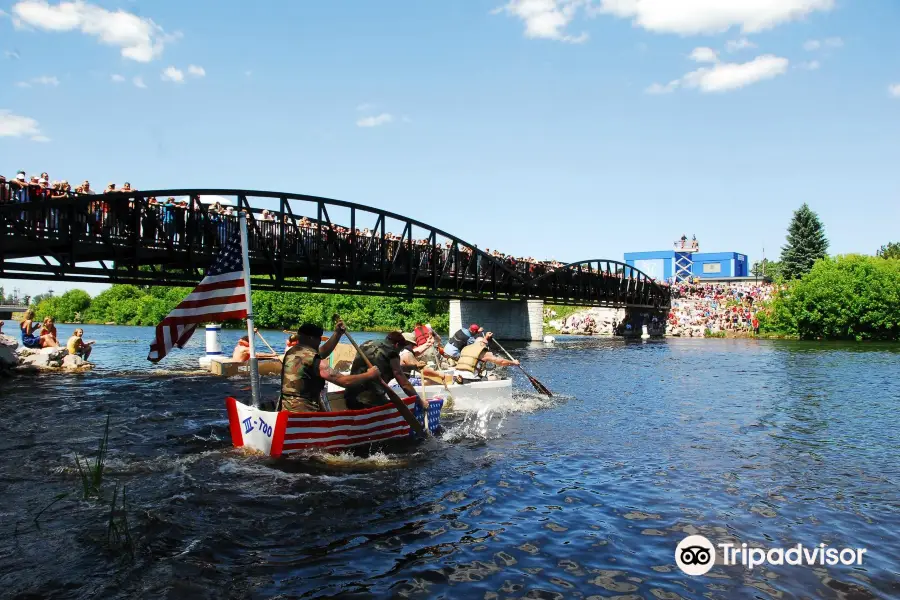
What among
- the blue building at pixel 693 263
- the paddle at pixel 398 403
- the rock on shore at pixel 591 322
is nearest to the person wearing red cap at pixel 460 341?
the paddle at pixel 398 403

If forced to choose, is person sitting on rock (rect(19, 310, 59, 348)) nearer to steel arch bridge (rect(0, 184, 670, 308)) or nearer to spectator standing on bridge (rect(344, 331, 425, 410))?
steel arch bridge (rect(0, 184, 670, 308))

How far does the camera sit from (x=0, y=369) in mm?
26172

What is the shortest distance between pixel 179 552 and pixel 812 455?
1195cm

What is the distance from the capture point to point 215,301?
505 inches

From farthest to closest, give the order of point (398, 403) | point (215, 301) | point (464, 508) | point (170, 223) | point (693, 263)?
1. point (693, 263)
2. point (170, 223)
3. point (398, 403)
4. point (215, 301)
5. point (464, 508)

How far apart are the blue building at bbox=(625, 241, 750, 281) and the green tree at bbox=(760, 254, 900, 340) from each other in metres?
46.6

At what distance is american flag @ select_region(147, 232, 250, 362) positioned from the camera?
1229 centimetres

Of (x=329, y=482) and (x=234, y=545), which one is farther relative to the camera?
(x=329, y=482)

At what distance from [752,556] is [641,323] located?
92354mm

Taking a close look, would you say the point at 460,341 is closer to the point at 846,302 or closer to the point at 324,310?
the point at 846,302

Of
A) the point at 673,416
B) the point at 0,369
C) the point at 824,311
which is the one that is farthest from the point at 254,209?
the point at 824,311

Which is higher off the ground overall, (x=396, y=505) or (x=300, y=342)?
(x=300, y=342)

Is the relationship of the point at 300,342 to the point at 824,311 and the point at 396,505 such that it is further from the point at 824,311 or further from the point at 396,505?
the point at 824,311

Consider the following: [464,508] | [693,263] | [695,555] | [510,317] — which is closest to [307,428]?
[464,508]
